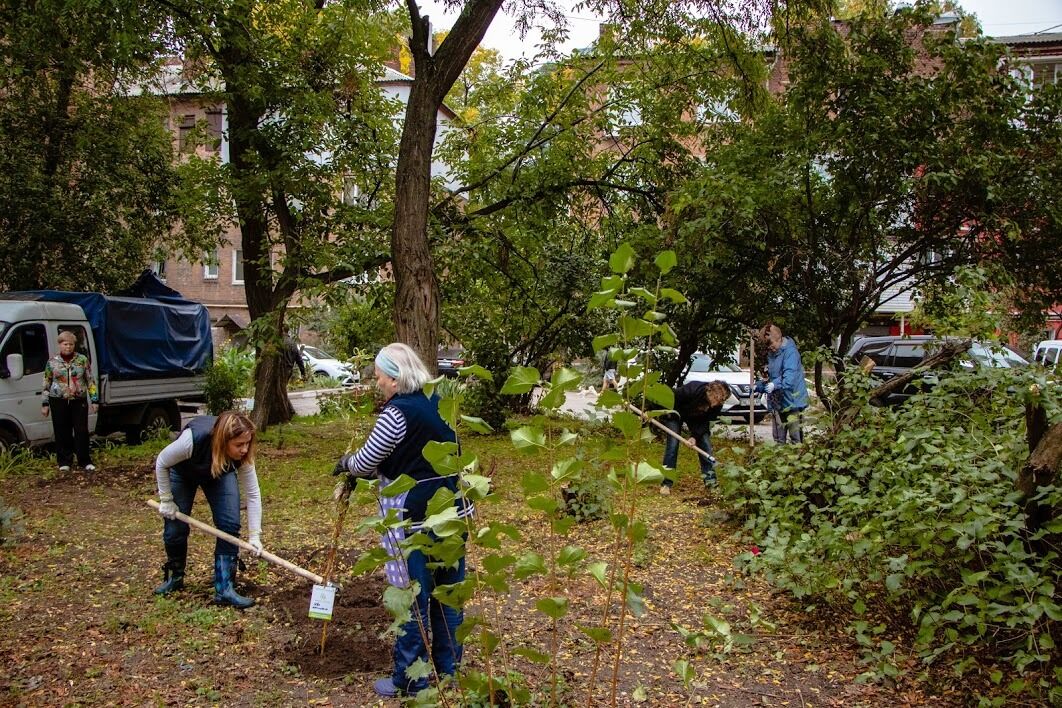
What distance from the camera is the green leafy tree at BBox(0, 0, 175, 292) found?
43.0 ft

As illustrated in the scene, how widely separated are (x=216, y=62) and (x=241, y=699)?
989 cm

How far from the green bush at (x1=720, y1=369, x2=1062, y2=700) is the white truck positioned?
902 centimetres

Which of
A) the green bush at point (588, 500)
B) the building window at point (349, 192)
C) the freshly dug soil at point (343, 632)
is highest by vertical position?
the building window at point (349, 192)

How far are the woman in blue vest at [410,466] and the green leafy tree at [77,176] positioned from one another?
10.8m

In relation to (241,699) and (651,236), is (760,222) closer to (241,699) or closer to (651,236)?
(651,236)

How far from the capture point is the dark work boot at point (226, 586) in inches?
193

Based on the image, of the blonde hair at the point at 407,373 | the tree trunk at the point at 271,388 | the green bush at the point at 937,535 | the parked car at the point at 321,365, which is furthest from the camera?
the parked car at the point at 321,365

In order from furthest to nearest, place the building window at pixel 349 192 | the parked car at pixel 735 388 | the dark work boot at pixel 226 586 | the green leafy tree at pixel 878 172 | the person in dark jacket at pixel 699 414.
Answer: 1. the parked car at pixel 735 388
2. the building window at pixel 349 192
3. the green leafy tree at pixel 878 172
4. the person in dark jacket at pixel 699 414
5. the dark work boot at pixel 226 586

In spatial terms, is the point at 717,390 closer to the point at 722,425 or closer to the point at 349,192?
the point at 722,425

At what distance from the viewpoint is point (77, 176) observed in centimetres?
1401

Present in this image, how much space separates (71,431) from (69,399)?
612 millimetres

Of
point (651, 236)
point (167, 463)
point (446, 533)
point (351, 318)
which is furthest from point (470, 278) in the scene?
point (446, 533)

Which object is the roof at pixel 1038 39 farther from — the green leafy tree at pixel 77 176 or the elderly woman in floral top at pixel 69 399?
the elderly woman in floral top at pixel 69 399

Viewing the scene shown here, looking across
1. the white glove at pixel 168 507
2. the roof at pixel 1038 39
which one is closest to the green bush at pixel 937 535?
the white glove at pixel 168 507
